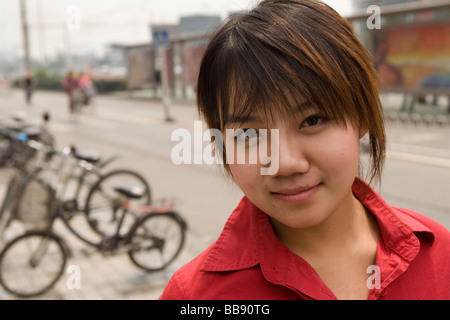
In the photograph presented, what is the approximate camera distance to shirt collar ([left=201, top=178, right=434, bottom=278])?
1.00 meters

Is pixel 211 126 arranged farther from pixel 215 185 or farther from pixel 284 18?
pixel 215 185

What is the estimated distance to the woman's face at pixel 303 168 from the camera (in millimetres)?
943

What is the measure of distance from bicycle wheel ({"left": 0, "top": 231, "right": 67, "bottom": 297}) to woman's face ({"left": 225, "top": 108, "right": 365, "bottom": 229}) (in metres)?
3.31

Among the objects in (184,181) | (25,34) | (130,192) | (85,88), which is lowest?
(184,181)

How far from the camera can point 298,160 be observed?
934mm

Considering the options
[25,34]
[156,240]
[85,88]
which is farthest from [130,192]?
[25,34]

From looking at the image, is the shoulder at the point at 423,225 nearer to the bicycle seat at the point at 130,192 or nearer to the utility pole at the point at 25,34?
the bicycle seat at the point at 130,192

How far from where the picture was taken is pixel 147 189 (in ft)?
18.6

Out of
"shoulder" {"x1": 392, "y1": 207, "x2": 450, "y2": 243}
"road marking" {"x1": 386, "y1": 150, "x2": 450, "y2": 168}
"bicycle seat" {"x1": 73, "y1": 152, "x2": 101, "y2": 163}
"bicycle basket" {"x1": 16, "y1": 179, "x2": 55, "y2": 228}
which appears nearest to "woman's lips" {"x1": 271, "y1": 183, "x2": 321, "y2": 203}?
"shoulder" {"x1": 392, "y1": 207, "x2": 450, "y2": 243}

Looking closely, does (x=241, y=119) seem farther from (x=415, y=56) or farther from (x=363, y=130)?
(x=415, y=56)

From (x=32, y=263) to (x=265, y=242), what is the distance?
10.9 ft

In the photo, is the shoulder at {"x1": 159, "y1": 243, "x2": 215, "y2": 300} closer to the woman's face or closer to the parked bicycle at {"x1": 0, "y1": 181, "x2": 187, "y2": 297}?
the woman's face

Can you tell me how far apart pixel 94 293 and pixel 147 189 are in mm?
1949
